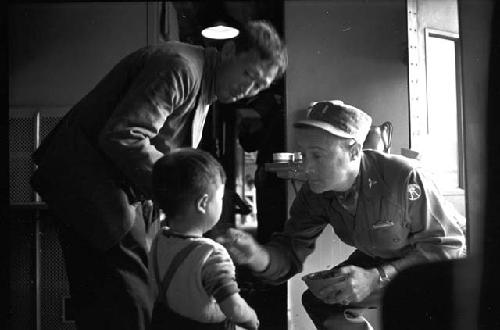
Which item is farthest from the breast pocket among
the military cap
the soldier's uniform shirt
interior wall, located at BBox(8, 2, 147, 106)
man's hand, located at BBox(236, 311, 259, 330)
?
interior wall, located at BBox(8, 2, 147, 106)

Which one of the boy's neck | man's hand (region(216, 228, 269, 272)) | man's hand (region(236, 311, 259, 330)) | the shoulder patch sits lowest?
man's hand (region(236, 311, 259, 330))

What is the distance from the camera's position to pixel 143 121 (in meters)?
0.77

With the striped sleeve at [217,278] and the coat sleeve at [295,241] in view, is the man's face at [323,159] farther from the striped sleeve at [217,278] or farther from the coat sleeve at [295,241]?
the striped sleeve at [217,278]

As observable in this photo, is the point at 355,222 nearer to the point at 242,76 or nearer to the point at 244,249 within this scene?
the point at 244,249

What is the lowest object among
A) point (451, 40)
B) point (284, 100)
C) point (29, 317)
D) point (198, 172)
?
point (29, 317)

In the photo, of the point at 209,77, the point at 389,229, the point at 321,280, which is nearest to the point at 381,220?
the point at 389,229

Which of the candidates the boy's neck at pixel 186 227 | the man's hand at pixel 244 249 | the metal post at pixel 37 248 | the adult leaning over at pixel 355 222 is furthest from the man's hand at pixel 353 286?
the metal post at pixel 37 248

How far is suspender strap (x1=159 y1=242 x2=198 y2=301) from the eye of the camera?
790 mm

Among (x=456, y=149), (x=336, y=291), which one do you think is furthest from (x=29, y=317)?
(x=456, y=149)

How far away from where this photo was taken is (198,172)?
78cm

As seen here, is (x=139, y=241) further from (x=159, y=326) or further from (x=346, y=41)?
(x=346, y=41)

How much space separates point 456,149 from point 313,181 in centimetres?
26

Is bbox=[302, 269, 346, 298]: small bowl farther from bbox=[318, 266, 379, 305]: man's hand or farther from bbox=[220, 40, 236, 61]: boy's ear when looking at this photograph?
bbox=[220, 40, 236, 61]: boy's ear

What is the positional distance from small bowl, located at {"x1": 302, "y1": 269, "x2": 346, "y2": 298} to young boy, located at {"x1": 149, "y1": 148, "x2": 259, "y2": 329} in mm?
114
